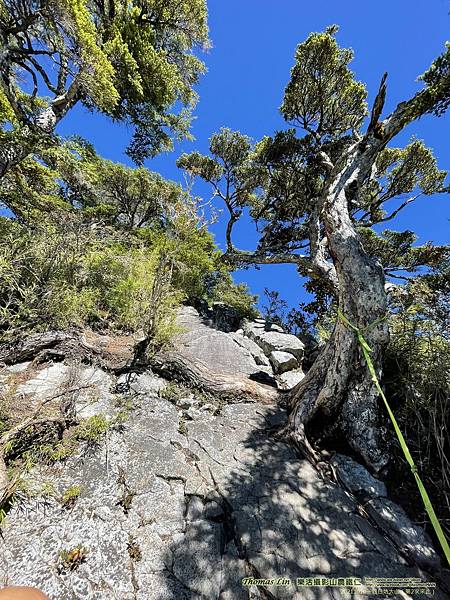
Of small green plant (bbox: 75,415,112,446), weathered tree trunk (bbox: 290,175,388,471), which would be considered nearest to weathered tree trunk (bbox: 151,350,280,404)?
weathered tree trunk (bbox: 290,175,388,471)

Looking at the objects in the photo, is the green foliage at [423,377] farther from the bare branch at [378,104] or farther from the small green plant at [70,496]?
the small green plant at [70,496]

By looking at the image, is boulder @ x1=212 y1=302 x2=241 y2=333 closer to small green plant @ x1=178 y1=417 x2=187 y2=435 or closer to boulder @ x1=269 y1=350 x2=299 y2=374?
boulder @ x1=269 y1=350 x2=299 y2=374

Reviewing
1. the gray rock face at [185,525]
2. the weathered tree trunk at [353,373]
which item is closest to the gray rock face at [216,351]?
the weathered tree trunk at [353,373]

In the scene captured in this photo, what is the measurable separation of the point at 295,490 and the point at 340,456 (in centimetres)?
97

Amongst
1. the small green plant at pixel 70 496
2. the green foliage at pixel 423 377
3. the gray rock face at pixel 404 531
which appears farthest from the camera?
the green foliage at pixel 423 377

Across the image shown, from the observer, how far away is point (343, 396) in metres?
3.64

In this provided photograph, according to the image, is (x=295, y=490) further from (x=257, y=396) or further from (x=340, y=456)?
(x=257, y=396)

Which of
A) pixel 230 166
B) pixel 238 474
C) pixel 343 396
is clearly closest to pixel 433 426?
pixel 343 396

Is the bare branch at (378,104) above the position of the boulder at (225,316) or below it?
above

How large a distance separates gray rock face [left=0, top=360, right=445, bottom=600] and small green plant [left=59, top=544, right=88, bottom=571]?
0.06ft

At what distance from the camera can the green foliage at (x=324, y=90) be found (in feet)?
20.7

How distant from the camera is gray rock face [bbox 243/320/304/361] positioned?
6.07m

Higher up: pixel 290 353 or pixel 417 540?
pixel 290 353

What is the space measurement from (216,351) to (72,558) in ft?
12.4
